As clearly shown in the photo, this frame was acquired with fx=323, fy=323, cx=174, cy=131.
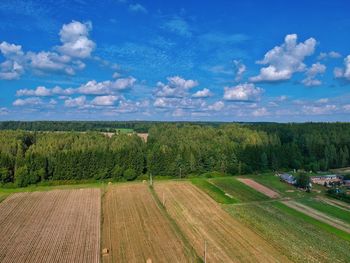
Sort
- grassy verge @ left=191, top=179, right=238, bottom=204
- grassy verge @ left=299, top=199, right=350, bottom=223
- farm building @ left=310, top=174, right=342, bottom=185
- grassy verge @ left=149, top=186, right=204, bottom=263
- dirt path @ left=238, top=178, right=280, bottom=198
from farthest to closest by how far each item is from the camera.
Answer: farm building @ left=310, top=174, right=342, bottom=185
dirt path @ left=238, top=178, right=280, bottom=198
grassy verge @ left=191, top=179, right=238, bottom=204
grassy verge @ left=299, top=199, right=350, bottom=223
grassy verge @ left=149, top=186, right=204, bottom=263

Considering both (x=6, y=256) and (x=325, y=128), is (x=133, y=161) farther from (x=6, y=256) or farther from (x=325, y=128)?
(x=325, y=128)

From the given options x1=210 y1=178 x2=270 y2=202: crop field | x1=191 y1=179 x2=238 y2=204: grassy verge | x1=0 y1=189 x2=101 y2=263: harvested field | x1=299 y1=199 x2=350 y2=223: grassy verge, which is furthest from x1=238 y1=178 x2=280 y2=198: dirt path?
x1=0 y1=189 x2=101 y2=263: harvested field

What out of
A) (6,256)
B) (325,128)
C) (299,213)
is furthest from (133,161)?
(325,128)

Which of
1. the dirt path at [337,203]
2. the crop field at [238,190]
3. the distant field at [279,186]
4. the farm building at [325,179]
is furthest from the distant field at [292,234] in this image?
the farm building at [325,179]

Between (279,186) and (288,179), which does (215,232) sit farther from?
(288,179)

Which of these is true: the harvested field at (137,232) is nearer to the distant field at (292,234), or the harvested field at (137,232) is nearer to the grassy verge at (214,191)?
the distant field at (292,234)

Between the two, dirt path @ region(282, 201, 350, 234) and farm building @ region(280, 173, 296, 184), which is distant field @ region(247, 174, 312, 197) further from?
dirt path @ region(282, 201, 350, 234)
